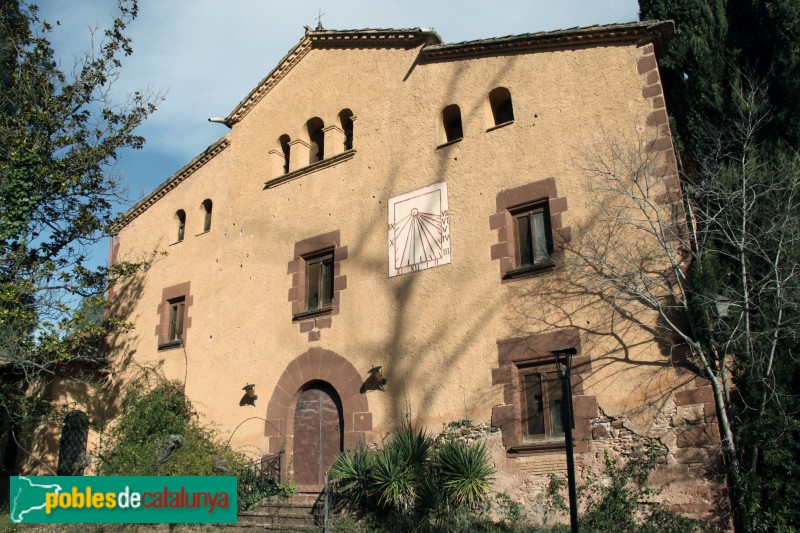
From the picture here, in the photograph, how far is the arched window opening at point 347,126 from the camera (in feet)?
48.2

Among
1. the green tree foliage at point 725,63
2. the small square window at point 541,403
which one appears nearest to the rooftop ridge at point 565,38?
the green tree foliage at point 725,63

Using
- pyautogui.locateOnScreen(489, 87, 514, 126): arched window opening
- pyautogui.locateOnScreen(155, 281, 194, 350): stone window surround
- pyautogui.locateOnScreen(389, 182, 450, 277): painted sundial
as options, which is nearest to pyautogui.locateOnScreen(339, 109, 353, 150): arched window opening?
pyautogui.locateOnScreen(389, 182, 450, 277): painted sundial

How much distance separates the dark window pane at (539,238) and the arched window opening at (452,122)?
8.35 feet

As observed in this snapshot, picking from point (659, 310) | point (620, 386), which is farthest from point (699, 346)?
point (620, 386)

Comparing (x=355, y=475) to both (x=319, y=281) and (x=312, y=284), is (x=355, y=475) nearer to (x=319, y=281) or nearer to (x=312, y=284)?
(x=319, y=281)

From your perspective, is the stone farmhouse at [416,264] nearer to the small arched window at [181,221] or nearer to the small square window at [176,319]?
the small square window at [176,319]

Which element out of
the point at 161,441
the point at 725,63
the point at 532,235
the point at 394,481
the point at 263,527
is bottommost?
the point at 263,527

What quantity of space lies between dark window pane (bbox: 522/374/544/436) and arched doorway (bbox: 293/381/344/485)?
3.85 metres

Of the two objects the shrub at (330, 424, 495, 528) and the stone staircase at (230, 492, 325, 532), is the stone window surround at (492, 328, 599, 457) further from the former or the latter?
the stone staircase at (230, 492, 325, 532)

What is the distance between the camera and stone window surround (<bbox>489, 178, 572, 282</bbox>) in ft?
35.2

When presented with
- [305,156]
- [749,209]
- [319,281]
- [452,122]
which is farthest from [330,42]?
[749,209]

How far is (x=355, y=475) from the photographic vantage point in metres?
11.1

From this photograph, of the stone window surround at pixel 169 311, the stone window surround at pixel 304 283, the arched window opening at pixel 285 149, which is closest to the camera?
the stone window surround at pixel 304 283

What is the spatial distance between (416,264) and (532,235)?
2.22 m
